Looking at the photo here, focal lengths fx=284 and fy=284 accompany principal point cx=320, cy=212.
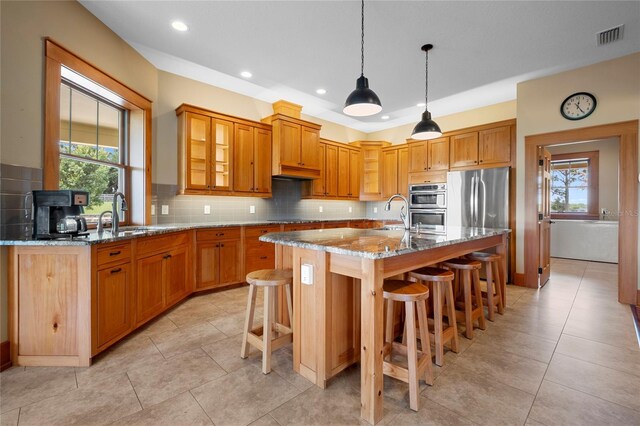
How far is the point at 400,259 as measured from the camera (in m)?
1.72

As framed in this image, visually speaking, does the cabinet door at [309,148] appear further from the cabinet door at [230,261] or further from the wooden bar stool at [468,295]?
the wooden bar stool at [468,295]

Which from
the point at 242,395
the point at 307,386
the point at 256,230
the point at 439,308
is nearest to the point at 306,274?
the point at 307,386

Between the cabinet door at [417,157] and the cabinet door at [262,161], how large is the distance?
270 cm

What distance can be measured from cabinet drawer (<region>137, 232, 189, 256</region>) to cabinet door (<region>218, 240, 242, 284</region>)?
1.78 feet

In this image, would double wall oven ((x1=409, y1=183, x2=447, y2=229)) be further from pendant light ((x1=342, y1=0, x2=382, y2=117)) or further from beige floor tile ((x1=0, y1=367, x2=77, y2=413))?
beige floor tile ((x1=0, y1=367, x2=77, y2=413))

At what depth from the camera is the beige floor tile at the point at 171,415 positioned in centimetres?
148

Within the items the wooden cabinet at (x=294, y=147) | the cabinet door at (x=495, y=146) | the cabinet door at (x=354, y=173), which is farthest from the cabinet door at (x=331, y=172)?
the cabinet door at (x=495, y=146)

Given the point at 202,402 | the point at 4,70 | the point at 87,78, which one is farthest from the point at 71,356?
the point at 87,78

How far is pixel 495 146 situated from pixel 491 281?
2499 mm

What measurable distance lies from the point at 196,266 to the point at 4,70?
2389 mm

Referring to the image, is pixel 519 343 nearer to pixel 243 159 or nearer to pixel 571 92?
pixel 571 92

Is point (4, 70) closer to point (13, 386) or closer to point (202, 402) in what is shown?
point (13, 386)

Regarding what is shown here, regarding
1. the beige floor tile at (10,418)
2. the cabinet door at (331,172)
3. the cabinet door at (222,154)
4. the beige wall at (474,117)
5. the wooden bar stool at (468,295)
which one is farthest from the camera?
the cabinet door at (331,172)

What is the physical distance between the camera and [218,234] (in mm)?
3729
